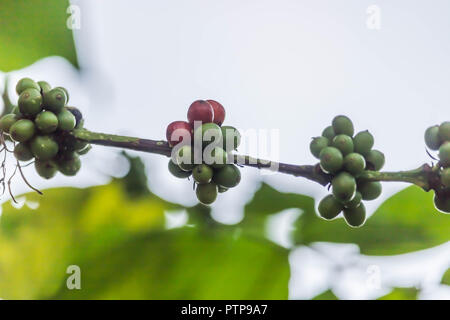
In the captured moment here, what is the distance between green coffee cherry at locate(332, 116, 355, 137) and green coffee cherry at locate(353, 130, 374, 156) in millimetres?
29

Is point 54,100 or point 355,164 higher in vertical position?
point 54,100

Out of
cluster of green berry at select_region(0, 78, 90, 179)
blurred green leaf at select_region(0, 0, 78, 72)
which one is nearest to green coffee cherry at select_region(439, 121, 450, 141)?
cluster of green berry at select_region(0, 78, 90, 179)

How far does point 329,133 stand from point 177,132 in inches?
16.9

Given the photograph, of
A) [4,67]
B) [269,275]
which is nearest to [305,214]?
[269,275]

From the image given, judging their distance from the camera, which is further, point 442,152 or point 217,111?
point 217,111

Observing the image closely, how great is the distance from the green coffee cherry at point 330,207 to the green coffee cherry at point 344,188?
0.06 metres

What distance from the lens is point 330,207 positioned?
139 cm

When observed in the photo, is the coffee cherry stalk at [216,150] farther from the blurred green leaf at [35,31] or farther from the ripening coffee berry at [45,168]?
the blurred green leaf at [35,31]

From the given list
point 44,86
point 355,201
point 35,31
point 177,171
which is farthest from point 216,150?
point 35,31

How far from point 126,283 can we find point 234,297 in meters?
0.48

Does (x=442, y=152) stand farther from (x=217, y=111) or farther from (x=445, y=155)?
(x=217, y=111)

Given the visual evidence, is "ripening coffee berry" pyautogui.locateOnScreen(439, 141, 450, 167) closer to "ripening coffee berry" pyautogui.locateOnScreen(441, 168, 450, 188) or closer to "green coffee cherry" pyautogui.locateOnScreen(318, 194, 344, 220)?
"ripening coffee berry" pyautogui.locateOnScreen(441, 168, 450, 188)

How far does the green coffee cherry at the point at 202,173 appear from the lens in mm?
1377
